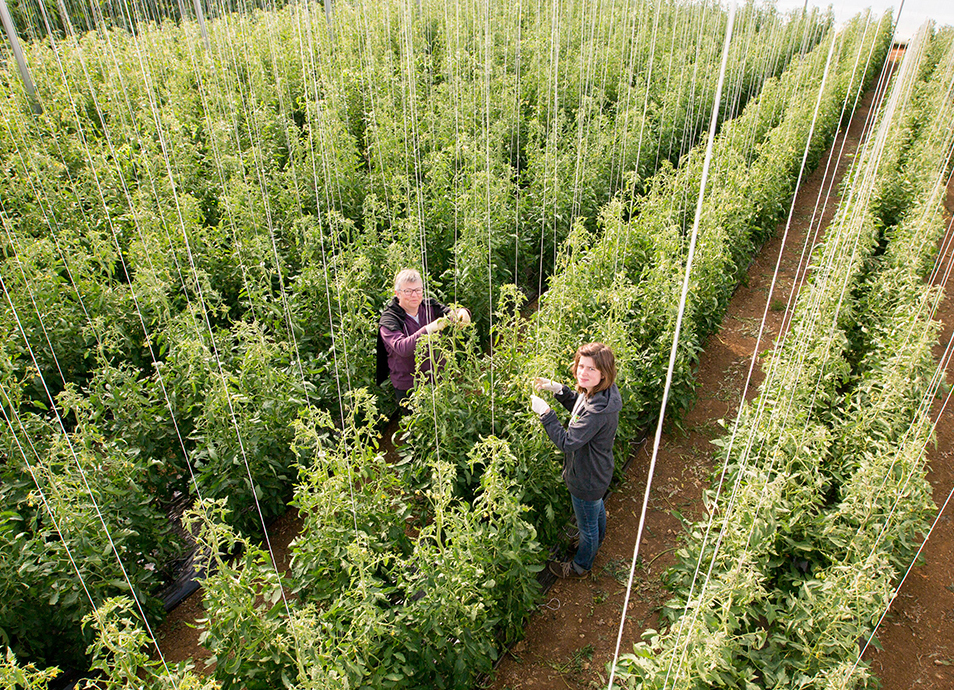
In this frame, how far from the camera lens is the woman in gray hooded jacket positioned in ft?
10.9

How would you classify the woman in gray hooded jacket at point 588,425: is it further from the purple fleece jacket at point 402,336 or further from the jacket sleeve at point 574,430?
the purple fleece jacket at point 402,336

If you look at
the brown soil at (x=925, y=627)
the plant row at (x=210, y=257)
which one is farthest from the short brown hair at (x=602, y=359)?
the brown soil at (x=925, y=627)

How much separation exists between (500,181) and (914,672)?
5304 mm

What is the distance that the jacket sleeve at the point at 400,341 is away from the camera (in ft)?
13.1

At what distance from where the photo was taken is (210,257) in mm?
5844

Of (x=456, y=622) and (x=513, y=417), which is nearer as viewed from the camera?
(x=456, y=622)

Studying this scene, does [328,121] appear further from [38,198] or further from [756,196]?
[756,196]

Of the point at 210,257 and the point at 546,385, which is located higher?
the point at 546,385

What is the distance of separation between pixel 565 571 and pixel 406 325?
2020 mm

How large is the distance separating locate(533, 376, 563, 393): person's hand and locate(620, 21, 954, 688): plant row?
40.7 inches

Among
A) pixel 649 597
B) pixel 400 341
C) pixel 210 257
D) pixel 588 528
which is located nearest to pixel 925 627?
pixel 649 597

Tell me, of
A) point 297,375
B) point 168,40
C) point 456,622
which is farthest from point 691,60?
point 456,622

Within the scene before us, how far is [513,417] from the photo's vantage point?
405 centimetres

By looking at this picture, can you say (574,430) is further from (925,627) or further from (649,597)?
(925,627)
